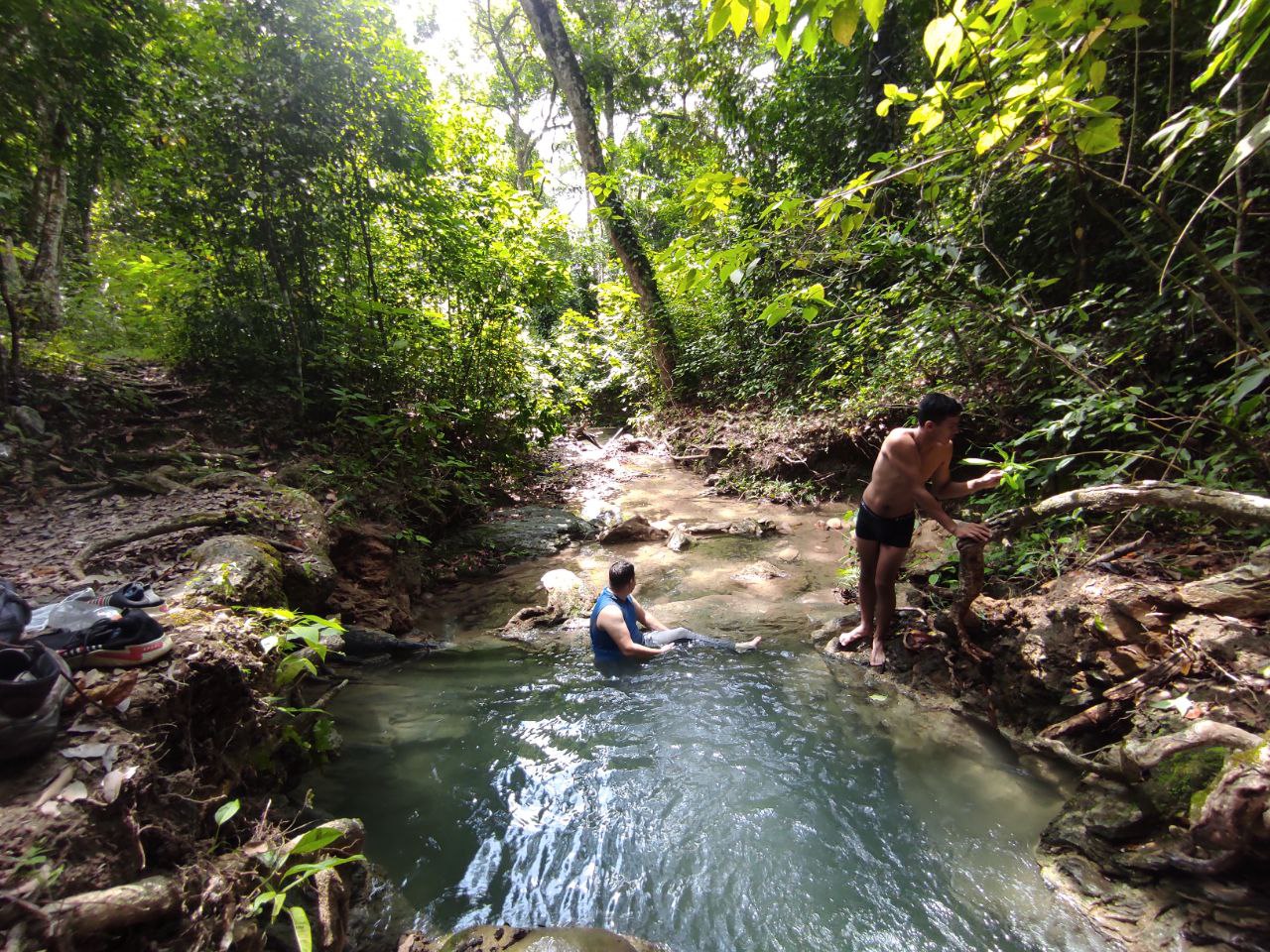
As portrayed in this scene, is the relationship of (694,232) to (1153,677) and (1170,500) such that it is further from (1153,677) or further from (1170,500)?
(1153,677)

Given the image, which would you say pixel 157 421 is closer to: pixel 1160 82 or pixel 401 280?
pixel 401 280

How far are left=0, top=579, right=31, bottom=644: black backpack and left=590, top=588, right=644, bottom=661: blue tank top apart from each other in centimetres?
341

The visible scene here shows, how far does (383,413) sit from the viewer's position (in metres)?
6.87

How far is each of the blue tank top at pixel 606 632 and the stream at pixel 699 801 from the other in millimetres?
180

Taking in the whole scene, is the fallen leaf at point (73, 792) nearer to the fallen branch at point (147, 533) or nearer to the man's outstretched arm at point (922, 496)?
the fallen branch at point (147, 533)

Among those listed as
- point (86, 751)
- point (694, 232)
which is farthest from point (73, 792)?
point (694, 232)

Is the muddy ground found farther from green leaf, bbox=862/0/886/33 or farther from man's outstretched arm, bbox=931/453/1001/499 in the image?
green leaf, bbox=862/0/886/33

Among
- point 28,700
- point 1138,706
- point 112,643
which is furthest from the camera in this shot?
point 1138,706

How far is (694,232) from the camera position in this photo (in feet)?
22.6

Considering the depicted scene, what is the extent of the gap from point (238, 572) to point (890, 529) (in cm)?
462

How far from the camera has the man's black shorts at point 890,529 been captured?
154 inches

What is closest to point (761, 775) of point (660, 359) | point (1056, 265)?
point (1056, 265)

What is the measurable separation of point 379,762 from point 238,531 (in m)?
2.32

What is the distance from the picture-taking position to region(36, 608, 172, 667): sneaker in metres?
2.21
